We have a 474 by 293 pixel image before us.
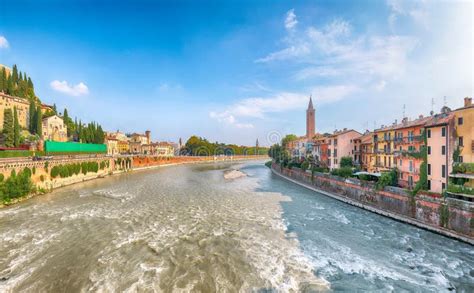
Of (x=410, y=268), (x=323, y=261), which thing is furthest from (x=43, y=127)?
(x=410, y=268)

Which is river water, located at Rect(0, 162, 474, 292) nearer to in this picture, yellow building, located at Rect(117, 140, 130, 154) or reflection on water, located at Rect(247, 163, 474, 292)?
reflection on water, located at Rect(247, 163, 474, 292)

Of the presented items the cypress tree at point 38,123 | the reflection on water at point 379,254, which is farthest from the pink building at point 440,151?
the cypress tree at point 38,123

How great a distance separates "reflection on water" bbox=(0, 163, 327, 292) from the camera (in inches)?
431

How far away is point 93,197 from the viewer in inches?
1138

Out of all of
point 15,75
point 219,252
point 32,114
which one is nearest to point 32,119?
point 32,114

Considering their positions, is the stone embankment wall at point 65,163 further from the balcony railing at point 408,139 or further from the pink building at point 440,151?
the balcony railing at point 408,139

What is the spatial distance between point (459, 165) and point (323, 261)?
1620 cm

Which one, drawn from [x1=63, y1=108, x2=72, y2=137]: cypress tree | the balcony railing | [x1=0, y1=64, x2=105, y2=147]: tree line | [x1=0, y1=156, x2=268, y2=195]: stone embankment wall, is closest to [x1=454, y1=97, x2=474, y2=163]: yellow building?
the balcony railing

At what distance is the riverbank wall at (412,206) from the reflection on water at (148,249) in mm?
10615

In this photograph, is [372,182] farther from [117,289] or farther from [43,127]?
[43,127]

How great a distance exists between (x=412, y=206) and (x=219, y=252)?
18.3 metres

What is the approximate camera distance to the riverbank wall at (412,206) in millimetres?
16250

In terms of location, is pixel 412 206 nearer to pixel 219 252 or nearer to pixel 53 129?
pixel 219 252

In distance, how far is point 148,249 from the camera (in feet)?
46.8
